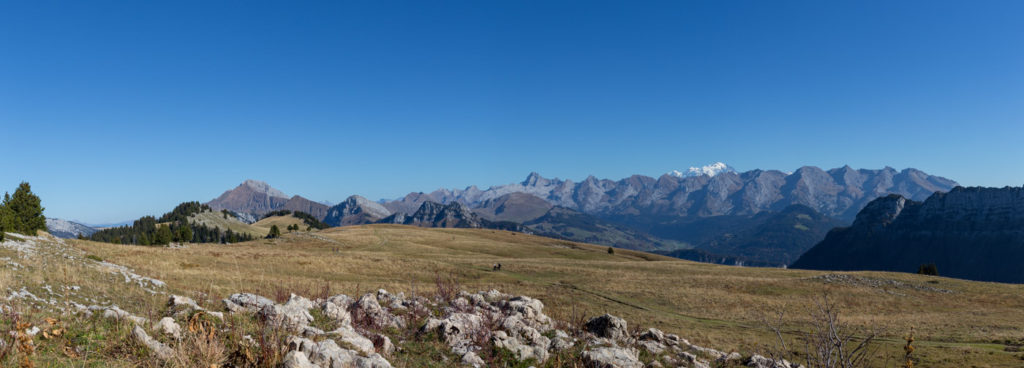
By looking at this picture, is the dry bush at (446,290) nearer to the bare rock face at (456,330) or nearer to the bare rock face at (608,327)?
the bare rock face at (456,330)

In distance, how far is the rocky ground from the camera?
8195 mm

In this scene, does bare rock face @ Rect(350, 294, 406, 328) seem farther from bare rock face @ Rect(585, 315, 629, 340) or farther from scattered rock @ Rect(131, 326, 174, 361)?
bare rock face @ Rect(585, 315, 629, 340)

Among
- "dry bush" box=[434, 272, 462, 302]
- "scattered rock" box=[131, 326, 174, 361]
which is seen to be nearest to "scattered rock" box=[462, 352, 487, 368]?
"dry bush" box=[434, 272, 462, 302]

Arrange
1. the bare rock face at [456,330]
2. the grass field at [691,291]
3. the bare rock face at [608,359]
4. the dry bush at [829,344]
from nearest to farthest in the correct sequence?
the dry bush at [829,344] < the bare rock face at [608,359] < the bare rock face at [456,330] < the grass field at [691,291]

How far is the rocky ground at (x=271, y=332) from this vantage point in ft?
26.9

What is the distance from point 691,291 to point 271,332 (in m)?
48.2

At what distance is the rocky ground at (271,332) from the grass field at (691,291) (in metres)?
3.15

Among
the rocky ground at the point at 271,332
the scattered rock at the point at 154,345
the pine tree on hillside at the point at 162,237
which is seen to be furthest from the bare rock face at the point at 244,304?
the pine tree on hillside at the point at 162,237

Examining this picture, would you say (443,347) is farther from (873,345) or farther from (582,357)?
(873,345)

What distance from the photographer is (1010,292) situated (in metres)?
50.5

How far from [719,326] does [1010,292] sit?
45.9m

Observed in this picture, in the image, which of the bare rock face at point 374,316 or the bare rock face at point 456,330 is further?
the bare rock face at point 374,316

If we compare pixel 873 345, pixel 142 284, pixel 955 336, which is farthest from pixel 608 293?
pixel 142 284

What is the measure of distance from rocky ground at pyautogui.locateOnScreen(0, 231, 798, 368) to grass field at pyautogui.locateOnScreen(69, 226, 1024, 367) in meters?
3.15
